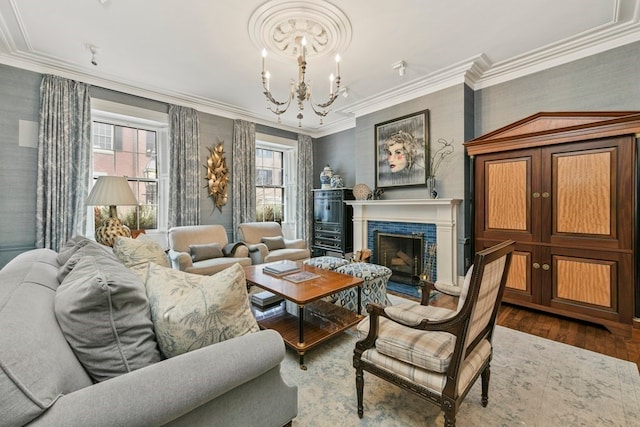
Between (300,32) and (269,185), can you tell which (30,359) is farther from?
(269,185)

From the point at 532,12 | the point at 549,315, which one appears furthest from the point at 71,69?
the point at 549,315

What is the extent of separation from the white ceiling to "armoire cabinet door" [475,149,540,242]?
3.88ft

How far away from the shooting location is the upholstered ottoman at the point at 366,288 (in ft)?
9.25

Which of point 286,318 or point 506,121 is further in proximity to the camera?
point 506,121

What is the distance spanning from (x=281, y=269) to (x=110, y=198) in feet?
6.33

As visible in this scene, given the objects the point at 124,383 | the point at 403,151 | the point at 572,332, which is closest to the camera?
the point at 124,383

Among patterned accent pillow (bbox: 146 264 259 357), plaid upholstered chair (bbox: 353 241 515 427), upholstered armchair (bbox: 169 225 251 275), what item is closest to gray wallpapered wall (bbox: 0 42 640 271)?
upholstered armchair (bbox: 169 225 251 275)

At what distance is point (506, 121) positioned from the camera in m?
3.46

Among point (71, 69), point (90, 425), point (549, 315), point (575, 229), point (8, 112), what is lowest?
point (549, 315)

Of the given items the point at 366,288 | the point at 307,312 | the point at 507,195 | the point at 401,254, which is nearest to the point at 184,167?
the point at 307,312

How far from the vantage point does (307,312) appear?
264cm

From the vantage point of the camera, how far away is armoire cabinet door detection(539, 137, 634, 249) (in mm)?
2414

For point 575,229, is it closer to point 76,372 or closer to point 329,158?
point 76,372

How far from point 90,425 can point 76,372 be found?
221 mm
